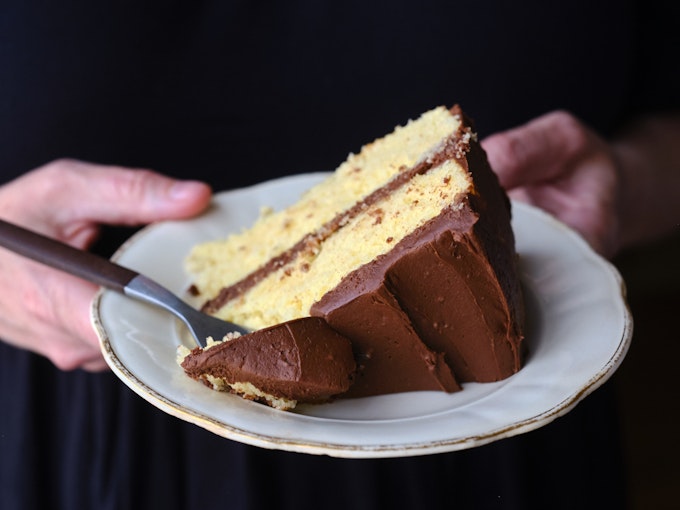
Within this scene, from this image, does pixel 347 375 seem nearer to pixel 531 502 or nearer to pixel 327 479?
pixel 327 479

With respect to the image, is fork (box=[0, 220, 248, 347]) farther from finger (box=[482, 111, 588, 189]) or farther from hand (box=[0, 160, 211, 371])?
finger (box=[482, 111, 588, 189])

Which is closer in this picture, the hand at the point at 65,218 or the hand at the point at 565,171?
the hand at the point at 65,218

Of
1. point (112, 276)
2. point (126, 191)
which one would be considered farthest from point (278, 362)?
point (126, 191)

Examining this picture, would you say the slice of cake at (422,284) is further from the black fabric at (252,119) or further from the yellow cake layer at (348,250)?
the black fabric at (252,119)

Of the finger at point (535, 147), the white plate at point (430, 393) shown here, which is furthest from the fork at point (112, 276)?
the finger at point (535, 147)

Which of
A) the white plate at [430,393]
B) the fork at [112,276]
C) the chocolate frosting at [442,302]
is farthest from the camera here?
the fork at [112,276]

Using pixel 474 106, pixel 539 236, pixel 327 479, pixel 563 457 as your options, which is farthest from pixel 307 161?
pixel 563 457
